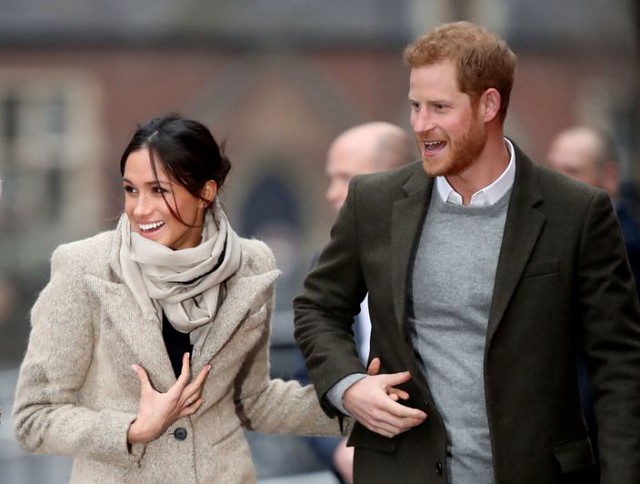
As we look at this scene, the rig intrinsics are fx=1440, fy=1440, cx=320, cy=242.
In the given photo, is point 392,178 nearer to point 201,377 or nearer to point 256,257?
point 256,257

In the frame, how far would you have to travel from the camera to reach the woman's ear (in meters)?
3.78

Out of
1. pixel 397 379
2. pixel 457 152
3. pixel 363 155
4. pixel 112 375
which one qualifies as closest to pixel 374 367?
pixel 397 379

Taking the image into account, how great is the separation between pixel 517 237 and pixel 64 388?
3.97 ft

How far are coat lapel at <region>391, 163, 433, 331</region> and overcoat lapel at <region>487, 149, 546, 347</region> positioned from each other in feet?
0.72

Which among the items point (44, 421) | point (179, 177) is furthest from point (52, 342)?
point (179, 177)

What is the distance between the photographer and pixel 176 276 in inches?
145

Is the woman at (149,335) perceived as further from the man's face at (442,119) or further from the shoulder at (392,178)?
the man's face at (442,119)

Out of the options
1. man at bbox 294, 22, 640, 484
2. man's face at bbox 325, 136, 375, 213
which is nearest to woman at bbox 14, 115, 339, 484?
man at bbox 294, 22, 640, 484

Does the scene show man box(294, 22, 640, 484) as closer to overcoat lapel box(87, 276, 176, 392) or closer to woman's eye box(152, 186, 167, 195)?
overcoat lapel box(87, 276, 176, 392)

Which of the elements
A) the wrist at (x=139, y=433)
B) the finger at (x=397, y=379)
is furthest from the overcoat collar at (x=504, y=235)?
the wrist at (x=139, y=433)

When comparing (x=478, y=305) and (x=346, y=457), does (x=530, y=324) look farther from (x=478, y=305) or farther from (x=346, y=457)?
(x=346, y=457)

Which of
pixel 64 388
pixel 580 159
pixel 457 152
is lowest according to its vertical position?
pixel 580 159

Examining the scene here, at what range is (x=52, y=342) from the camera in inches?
144

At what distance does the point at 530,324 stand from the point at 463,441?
33cm
